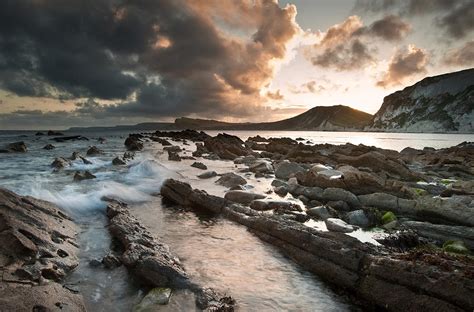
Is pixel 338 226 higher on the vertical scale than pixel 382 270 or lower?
lower

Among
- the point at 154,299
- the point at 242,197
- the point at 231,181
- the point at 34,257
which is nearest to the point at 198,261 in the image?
the point at 154,299

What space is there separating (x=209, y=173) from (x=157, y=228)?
1369cm

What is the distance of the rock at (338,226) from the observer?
42.2 feet

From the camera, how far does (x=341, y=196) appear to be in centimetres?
1738

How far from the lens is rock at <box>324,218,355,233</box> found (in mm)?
12868

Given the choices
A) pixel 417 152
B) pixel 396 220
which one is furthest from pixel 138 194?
pixel 417 152

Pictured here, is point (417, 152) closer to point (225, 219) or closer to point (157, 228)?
point (225, 219)

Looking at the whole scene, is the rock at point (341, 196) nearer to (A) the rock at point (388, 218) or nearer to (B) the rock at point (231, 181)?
(A) the rock at point (388, 218)

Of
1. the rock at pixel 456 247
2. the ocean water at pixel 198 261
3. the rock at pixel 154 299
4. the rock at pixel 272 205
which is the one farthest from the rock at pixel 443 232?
the rock at pixel 154 299

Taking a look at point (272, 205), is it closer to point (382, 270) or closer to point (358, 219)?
point (358, 219)

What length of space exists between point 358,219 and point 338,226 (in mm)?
1579

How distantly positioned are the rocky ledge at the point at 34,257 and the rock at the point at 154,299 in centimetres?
131

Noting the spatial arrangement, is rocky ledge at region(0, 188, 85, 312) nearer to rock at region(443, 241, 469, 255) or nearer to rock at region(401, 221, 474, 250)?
rock at region(443, 241, 469, 255)

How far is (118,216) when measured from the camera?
12.9 m
